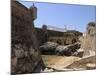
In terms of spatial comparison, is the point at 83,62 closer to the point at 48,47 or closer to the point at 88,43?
the point at 88,43

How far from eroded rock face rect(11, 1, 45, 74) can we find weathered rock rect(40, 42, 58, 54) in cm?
7

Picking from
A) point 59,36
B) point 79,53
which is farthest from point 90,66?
point 59,36

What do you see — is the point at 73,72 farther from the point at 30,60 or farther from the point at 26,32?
the point at 26,32

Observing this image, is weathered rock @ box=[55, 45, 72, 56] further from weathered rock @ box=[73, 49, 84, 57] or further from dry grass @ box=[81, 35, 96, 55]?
dry grass @ box=[81, 35, 96, 55]

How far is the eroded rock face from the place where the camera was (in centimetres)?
229

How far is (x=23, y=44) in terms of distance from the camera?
2.34m

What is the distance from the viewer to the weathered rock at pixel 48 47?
7.93 ft

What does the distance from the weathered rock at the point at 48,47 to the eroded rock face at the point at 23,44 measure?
72 millimetres

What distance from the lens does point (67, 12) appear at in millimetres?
2535

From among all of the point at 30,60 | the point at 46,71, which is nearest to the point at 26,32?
the point at 30,60

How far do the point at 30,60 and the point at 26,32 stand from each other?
327 mm

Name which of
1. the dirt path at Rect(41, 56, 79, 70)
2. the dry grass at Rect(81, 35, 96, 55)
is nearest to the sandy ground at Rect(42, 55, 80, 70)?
the dirt path at Rect(41, 56, 79, 70)

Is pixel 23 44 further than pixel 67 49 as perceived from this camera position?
No

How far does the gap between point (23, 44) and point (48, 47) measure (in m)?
0.30
